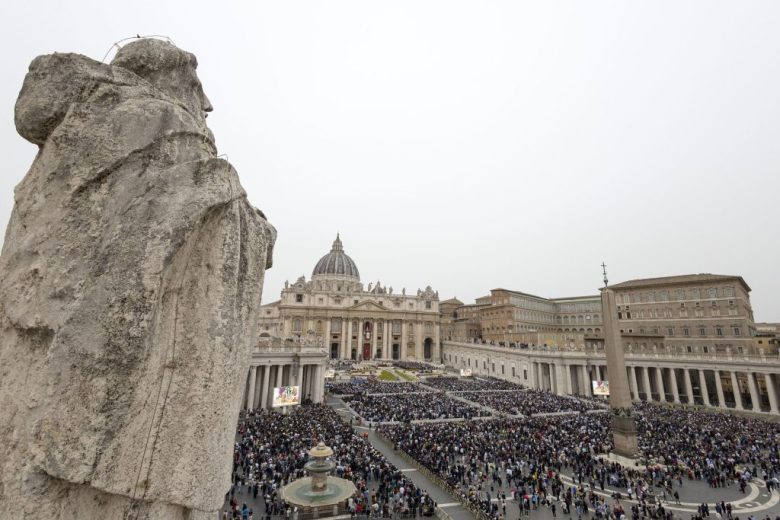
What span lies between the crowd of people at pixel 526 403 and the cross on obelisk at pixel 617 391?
376 inches

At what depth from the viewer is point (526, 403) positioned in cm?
3594

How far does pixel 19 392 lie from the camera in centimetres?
282

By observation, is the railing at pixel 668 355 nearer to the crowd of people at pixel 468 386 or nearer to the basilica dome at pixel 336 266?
the crowd of people at pixel 468 386

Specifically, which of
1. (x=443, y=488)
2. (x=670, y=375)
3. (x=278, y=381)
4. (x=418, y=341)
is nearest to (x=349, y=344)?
(x=418, y=341)

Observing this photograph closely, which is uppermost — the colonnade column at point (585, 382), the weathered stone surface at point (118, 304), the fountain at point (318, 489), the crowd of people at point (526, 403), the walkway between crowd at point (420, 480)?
the weathered stone surface at point (118, 304)

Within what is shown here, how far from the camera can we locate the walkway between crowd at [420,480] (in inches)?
623

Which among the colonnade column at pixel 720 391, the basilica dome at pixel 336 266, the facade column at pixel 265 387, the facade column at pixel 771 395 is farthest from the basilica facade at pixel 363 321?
the facade column at pixel 771 395

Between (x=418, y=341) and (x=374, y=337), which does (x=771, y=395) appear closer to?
(x=418, y=341)

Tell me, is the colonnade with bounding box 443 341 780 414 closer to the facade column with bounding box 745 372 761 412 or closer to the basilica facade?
the facade column with bounding box 745 372 761 412

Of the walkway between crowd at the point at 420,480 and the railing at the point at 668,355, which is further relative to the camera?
the railing at the point at 668,355

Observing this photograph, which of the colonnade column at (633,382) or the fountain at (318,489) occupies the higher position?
the colonnade column at (633,382)

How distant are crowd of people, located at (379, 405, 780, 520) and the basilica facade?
6627cm

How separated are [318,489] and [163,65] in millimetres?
16031

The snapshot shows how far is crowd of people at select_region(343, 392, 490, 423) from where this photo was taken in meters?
30.7
